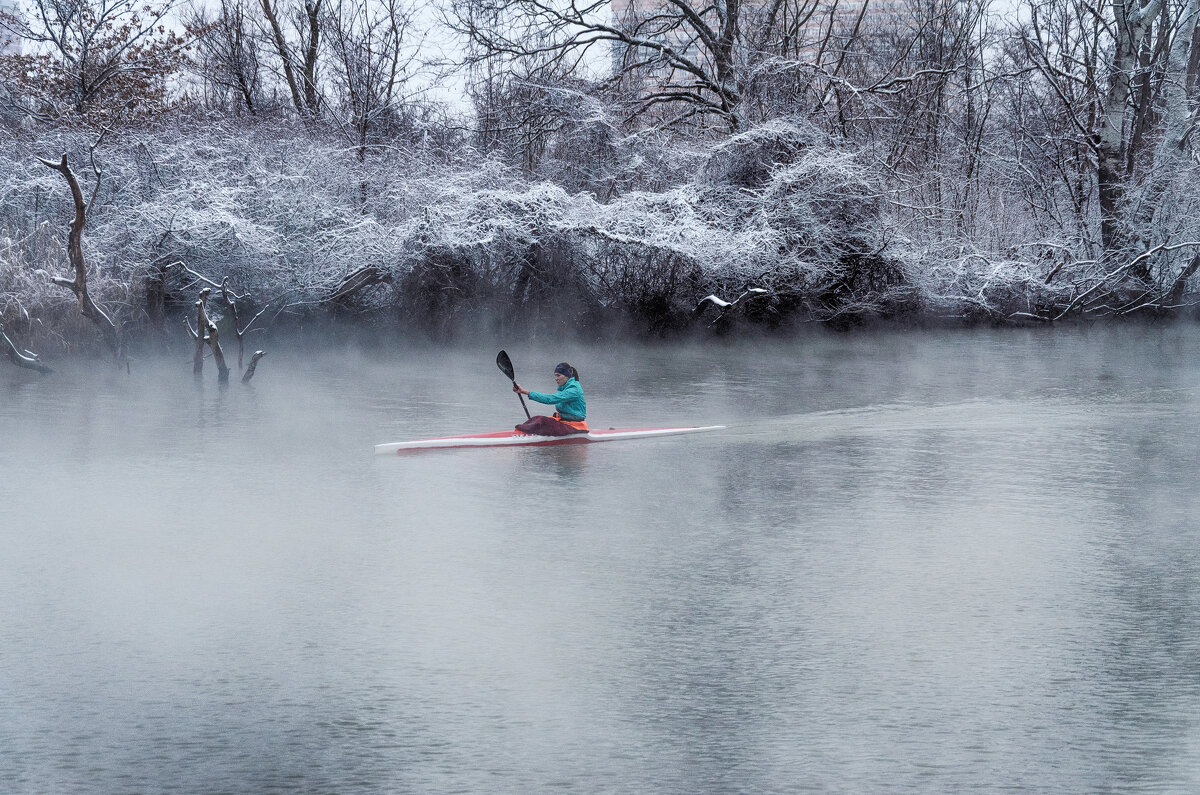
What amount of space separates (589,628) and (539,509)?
3568 millimetres

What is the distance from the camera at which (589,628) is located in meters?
7.06

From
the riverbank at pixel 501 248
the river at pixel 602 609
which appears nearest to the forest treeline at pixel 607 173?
the riverbank at pixel 501 248

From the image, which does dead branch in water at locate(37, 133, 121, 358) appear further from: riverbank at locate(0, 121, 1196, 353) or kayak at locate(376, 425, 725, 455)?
kayak at locate(376, 425, 725, 455)

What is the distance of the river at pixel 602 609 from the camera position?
5.31 m

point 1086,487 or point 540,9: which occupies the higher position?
point 540,9

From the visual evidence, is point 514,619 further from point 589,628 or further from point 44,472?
point 44,472

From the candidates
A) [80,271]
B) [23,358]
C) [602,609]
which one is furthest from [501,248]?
[602,609]

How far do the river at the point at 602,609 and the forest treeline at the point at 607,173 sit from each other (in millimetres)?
11195

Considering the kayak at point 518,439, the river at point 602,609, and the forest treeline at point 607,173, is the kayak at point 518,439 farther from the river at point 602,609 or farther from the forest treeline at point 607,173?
the forest treeline at point 607,173

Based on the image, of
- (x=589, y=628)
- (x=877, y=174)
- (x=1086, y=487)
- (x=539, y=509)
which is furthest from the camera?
(x=877, y=174)

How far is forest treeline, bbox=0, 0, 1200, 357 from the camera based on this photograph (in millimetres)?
26297

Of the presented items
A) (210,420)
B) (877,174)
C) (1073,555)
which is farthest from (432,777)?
(877,174)

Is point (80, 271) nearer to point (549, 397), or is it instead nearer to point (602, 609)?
point (549, 397)

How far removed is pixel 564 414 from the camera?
47.1 ft
